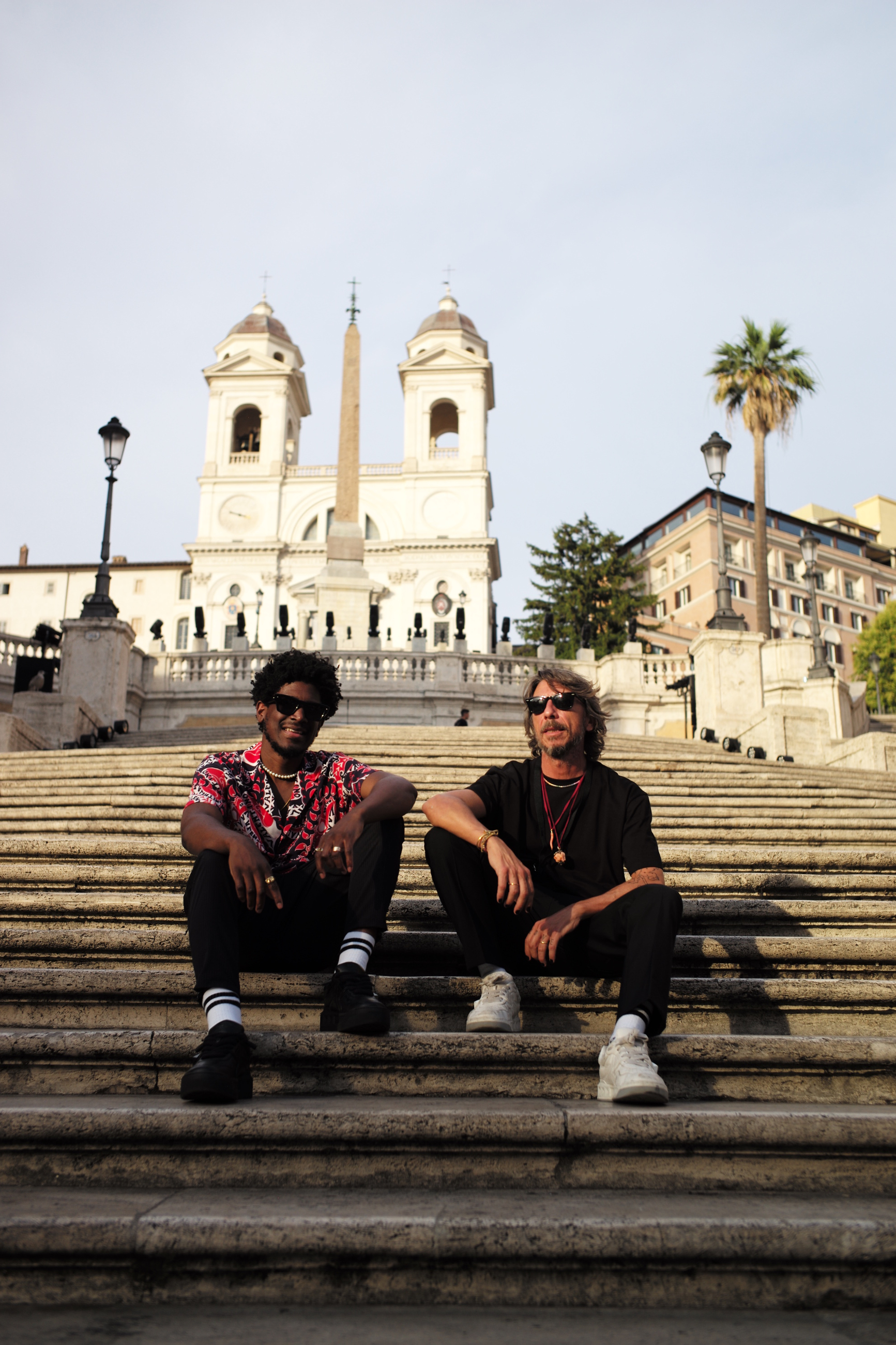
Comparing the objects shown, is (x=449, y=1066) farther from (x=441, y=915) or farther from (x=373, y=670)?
(x=373, y=670)

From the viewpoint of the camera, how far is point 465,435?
5341 cm

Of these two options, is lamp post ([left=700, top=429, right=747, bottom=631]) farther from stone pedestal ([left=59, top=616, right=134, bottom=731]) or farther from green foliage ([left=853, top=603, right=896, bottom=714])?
green foliage ([left=853, top=603, right=896, bottom=714])

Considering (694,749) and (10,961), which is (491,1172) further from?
(694,749)

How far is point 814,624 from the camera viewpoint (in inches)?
729

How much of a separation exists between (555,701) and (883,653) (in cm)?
5061

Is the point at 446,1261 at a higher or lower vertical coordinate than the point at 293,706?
lower

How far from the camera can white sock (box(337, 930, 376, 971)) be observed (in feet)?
10.2

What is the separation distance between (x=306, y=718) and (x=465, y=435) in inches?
2017

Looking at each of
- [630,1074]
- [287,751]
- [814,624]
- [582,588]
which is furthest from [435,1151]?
[582,588]

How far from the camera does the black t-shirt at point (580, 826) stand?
138 inches

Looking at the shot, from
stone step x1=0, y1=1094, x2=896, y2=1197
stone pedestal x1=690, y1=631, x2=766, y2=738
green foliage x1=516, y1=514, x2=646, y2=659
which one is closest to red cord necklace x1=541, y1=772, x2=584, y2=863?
stone step x1=0, y1=1094, x2=896, y2=1197

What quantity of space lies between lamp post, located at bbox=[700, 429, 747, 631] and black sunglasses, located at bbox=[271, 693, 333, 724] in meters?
12.0

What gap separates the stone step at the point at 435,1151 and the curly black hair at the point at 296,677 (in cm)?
153

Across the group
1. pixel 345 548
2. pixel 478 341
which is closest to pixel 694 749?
pixel 345 548
